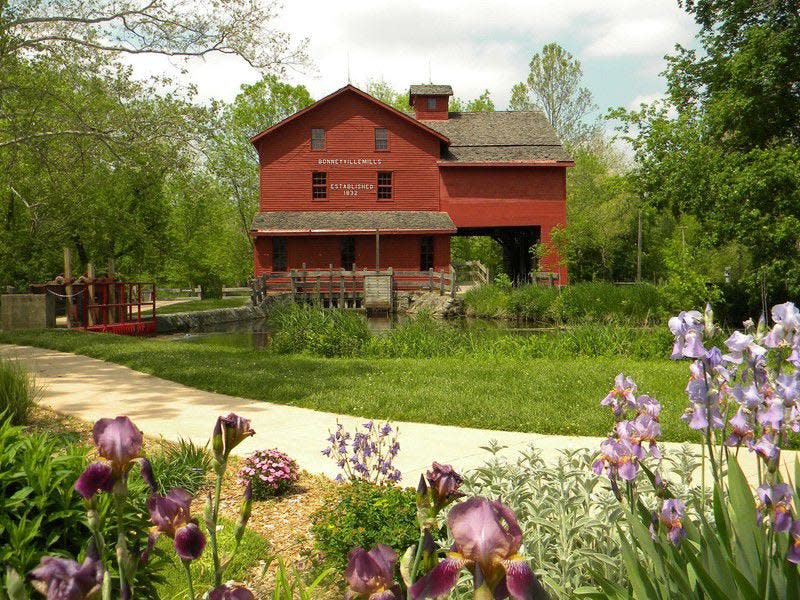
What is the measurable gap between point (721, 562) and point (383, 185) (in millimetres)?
35663

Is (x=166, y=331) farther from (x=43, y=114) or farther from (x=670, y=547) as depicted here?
(x=670, y=547)

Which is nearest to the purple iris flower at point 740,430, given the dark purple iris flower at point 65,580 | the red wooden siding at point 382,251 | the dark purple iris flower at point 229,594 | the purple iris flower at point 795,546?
the purple iris flower at point 795,546

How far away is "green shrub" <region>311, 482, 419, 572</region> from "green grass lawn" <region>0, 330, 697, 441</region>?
3.54 m

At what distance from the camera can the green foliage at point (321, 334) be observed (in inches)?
578

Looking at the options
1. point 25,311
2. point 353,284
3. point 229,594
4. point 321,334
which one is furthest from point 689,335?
point 353,284

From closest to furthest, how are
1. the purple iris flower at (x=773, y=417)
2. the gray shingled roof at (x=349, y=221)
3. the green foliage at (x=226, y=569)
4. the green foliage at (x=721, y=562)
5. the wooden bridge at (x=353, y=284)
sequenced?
the green foliage at (x=721, y=562) → the purple iris flower at (x=773, y=417) → the green foliage at (x=226, y=569) → the wooden bridge at (x=353, y=284) → the gray shingled roof at (x=349, y=221)

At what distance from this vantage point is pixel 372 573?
1.11 meters

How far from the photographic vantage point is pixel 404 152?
36.5 meters

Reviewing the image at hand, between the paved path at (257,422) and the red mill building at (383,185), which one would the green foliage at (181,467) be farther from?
the red mill building at (383,185)

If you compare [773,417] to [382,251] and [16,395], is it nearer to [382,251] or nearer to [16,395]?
[16,395]

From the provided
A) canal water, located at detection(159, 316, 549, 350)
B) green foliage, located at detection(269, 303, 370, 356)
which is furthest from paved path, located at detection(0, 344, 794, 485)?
canal water, located at detection(159, 316, 549, 350)

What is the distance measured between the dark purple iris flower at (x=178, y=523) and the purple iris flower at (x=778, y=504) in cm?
152

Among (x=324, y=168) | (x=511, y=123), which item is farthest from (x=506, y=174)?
(x=324, y=168)

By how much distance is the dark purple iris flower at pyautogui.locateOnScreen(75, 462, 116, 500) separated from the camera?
1.39 meters
